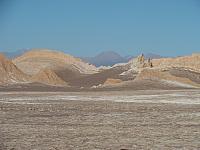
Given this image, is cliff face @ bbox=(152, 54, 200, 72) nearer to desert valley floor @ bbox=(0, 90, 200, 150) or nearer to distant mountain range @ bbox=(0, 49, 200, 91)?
distant mountain range @ bbox=(0, 49, 200, 91)

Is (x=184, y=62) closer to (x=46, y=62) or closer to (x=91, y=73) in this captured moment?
(x=91, y=73)

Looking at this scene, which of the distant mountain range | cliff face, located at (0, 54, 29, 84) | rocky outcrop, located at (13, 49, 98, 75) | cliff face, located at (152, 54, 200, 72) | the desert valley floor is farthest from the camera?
cliff face, located at (152, 54, 200, 72)

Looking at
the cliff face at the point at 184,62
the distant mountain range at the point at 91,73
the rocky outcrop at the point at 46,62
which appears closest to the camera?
the distant mountain range at the point at 91,73

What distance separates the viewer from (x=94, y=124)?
601 inches

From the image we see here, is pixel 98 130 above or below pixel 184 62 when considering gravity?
below

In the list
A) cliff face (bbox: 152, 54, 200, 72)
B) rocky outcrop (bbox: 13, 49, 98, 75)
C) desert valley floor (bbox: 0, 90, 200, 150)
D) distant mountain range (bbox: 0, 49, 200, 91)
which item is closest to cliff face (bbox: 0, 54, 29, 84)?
distant mountain range (bbox: 0, 49, 200, 91)

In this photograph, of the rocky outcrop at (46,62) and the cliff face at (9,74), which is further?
the rocky outcrop at (46,62)

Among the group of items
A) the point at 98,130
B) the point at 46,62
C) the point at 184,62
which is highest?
the point at 46,62

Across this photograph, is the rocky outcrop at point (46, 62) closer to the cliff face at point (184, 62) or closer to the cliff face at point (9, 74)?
the cliff face at point (184, 62)

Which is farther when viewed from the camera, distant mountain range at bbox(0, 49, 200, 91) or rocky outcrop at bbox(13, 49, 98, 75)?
rocky outcrop at bbox(13, 49, 98, 75)

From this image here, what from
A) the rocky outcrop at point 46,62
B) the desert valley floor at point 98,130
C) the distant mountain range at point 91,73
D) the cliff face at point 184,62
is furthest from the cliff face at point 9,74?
the desert valley floor at point 98,130

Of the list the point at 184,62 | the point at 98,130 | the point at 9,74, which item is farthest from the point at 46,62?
the point at 98,130

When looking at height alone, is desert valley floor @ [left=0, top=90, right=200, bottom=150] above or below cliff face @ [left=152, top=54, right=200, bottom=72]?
below

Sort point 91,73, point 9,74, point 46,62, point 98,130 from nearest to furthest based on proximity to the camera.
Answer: point 98,130
point 9,74
point 91,73
point 46,62
